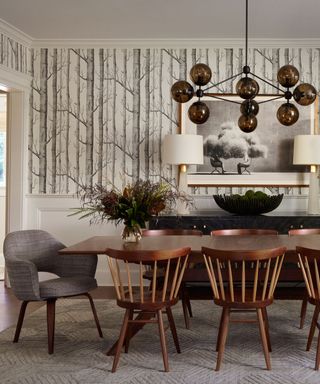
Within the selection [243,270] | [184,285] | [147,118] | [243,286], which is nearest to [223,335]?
[243,286]

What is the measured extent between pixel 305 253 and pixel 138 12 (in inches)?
117

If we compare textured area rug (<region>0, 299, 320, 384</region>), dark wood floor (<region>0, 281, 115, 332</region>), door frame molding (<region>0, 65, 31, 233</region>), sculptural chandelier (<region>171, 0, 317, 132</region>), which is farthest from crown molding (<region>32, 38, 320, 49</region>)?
textured area rug (<region>0, 299, 320, 384</region>)

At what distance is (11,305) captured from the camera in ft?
15.6

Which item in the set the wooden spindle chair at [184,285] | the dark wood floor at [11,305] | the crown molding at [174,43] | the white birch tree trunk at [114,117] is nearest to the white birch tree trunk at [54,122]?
the crown molding at [174,43]

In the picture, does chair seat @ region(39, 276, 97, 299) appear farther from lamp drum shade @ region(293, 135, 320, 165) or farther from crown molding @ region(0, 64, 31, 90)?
lamp drum shade @ region(293, 135, 320, 165)

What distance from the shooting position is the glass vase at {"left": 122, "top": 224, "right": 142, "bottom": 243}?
354cm

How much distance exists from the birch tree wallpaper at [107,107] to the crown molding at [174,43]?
57 mm

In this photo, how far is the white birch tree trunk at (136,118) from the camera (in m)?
5.65

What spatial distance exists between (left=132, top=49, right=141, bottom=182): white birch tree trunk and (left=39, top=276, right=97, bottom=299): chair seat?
2185 mm

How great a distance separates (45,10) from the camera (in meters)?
4.71

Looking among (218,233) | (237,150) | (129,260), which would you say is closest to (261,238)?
(218,233)

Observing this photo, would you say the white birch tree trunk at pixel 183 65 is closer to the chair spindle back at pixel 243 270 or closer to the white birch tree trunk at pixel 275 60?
the white birch tree trunk at pixel 275 60

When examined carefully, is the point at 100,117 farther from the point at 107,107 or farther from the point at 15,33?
the point at 15,33

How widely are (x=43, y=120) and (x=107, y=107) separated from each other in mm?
761
